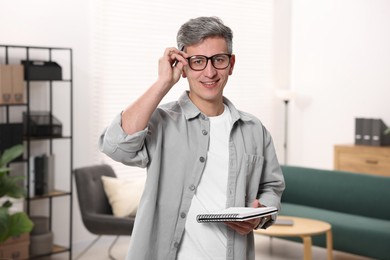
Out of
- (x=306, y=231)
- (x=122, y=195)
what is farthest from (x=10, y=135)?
(x=306, y=231)

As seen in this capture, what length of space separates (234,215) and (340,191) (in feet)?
15.0

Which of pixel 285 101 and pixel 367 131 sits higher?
pixel 285 101

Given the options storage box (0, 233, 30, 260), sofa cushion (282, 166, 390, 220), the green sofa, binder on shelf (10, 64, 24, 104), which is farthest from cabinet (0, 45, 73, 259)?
sofa cushion (282, 166, 390, 220)

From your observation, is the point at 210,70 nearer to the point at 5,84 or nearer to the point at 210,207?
the point at 210,207

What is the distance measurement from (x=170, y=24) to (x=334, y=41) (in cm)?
220

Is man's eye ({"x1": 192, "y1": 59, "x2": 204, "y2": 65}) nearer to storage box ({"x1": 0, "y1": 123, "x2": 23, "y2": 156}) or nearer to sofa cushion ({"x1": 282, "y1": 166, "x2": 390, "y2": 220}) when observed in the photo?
storage box ({"x1": 0, "y1": 123, "x2": 23, "y2": 156})

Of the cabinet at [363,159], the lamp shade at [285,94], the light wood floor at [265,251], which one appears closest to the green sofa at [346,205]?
the light wood floor at [265,251]

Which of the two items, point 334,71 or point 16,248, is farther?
point 334,71

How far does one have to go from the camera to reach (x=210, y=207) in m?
2.07

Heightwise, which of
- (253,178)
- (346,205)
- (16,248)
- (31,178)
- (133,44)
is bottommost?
(16,248)

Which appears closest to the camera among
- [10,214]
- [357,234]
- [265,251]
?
[10,214]

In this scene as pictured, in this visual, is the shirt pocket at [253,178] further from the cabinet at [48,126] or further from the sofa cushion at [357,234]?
the cabinet at [48,126]

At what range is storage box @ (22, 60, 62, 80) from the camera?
5.61m

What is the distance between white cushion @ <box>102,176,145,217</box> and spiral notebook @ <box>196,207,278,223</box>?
12.4 ft
